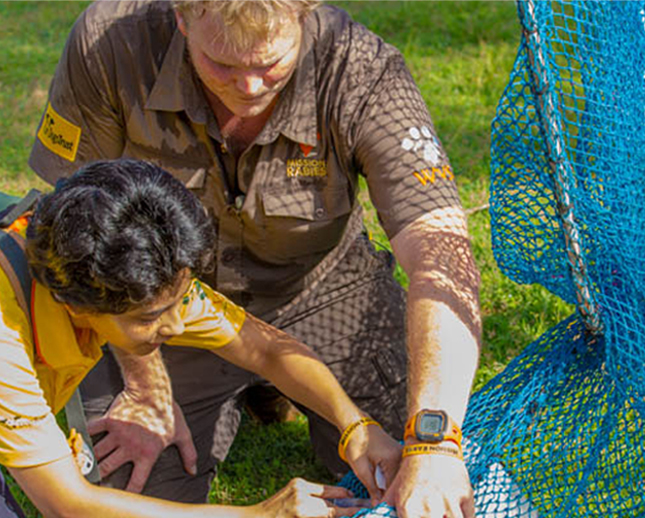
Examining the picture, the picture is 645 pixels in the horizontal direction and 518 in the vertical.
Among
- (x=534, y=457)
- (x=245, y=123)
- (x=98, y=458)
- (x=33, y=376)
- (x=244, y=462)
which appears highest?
(x=245, y=123)

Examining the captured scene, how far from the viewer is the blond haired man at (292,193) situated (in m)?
2.48

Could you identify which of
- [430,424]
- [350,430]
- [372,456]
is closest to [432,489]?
[430,424]

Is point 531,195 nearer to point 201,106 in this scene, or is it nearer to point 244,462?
point 201,106

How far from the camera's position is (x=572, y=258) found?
2.17 meters

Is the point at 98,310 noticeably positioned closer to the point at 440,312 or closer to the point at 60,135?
the point at 440,312

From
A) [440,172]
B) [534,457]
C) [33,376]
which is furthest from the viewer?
[440,172]

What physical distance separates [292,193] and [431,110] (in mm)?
3120

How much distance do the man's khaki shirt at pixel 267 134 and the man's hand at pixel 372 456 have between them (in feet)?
1.88

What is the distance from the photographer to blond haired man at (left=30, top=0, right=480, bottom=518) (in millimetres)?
2477

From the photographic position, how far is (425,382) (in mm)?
2348

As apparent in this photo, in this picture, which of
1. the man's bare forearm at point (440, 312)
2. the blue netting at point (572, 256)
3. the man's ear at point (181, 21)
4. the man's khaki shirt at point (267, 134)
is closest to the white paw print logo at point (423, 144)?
the man's khaki shirt at point (267, 134)

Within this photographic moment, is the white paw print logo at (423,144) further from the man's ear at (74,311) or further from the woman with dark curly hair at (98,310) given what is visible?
the man's ear at (74,311)

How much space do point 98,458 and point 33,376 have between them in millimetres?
1051

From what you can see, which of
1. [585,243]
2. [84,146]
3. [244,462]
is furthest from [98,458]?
[585,243]
